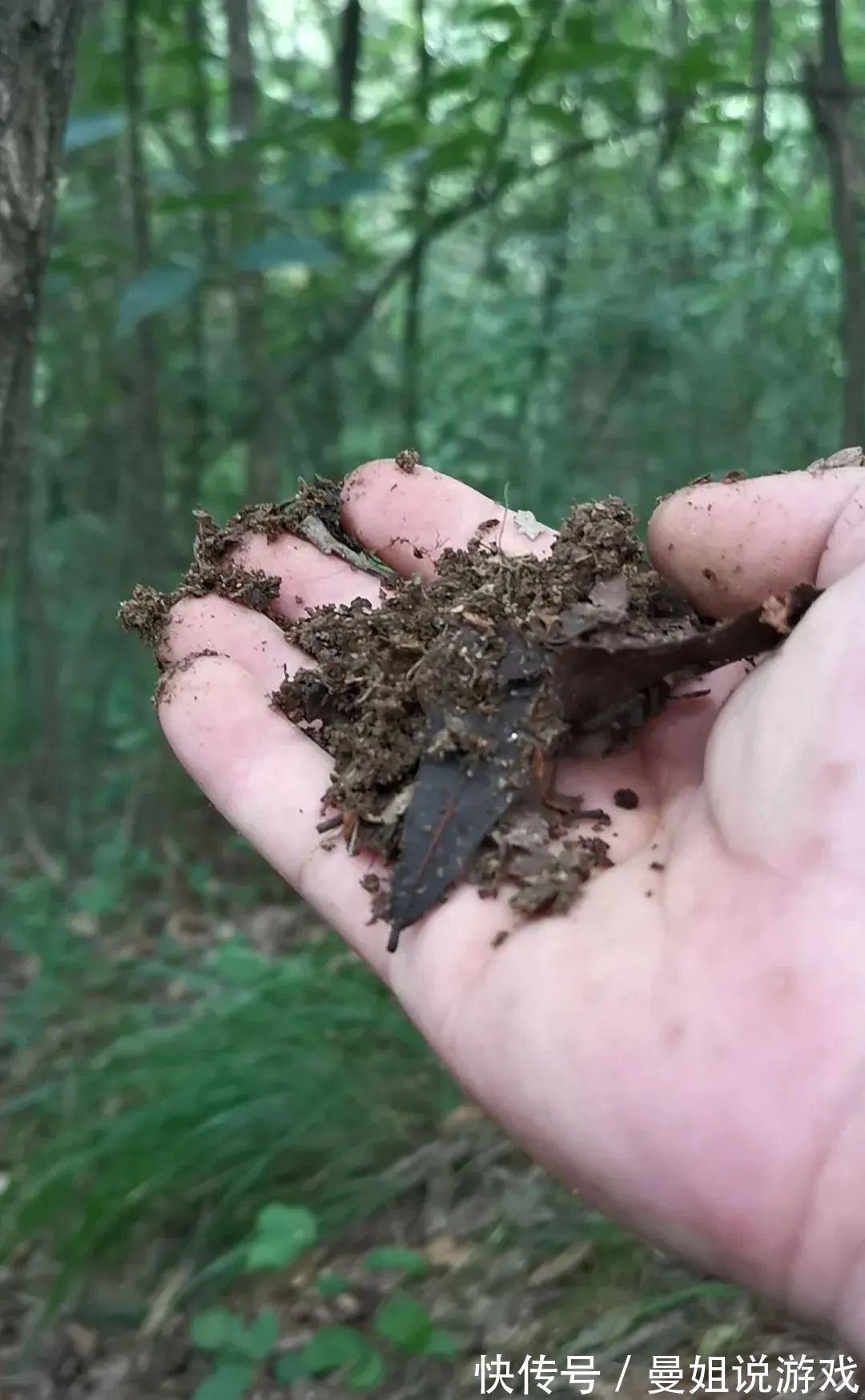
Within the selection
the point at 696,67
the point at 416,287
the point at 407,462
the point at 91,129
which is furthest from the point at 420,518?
the point at 416,287

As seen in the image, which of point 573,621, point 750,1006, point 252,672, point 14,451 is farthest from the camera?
point 252,672

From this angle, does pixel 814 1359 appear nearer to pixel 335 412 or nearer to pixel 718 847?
pixel 718 847

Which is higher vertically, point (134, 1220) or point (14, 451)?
point (14, 451)

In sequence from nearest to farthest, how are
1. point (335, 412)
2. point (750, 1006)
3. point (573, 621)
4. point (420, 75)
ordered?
point (750, 1006), point (573, 621), point (420, 75), point (335, 412)

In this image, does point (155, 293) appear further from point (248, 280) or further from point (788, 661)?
point (788, 661)

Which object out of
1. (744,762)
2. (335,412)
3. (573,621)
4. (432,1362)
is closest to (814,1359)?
(432,1362)

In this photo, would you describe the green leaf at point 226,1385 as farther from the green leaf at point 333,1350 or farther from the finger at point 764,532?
the finger at point 764,532
